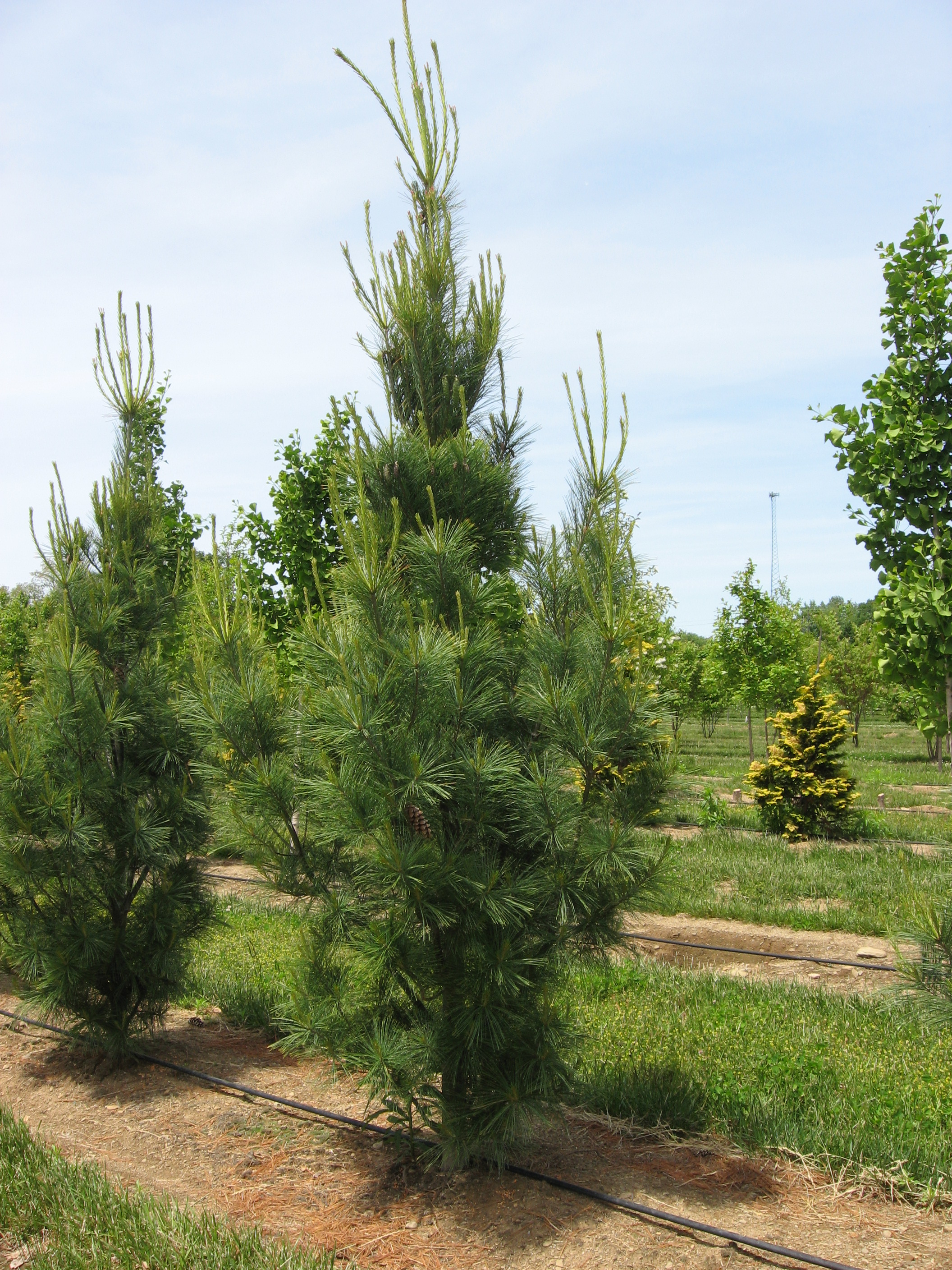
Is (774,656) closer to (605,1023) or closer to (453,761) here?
(605,1023)

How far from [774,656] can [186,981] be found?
20366 millimetres

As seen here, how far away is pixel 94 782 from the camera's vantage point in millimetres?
5289

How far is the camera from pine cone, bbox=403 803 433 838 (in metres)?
3.63

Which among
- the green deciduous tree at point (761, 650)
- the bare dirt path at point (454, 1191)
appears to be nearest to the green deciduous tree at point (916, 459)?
the bare dirt path at point (454, 1191)

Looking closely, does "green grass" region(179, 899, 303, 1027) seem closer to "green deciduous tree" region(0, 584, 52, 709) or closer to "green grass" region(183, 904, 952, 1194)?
"green grass" region(183, 904, 952, 1194)

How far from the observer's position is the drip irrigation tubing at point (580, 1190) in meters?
3.34

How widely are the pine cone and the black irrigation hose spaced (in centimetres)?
361

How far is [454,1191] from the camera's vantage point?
3.90 metres

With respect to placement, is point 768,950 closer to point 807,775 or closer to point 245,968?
point 245,968

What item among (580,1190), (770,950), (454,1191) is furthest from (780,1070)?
(770,950)

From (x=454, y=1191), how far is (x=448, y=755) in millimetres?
1890

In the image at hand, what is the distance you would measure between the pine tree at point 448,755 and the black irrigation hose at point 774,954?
10.5 ft

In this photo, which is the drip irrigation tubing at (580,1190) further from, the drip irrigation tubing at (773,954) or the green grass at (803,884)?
the green grass at (803,884)

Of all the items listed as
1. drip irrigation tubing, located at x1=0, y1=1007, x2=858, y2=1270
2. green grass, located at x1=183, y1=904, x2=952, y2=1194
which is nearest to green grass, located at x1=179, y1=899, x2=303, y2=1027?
green grass, located at x1=183, y1=904, x2=952, y2=1194
